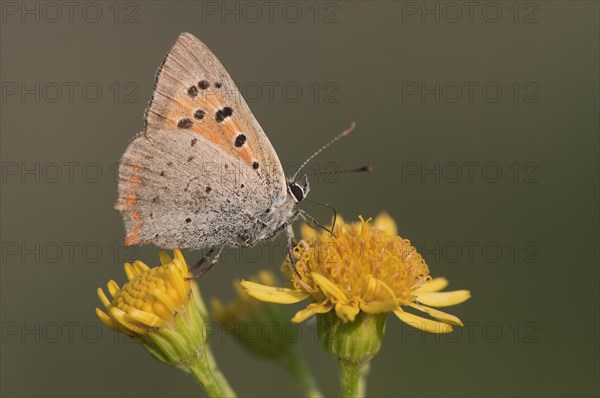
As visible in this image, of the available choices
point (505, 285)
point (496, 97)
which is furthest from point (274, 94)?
point (505, 285)

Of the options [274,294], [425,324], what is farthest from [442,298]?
[274,294]

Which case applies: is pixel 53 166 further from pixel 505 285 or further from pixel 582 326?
pixel 582 326

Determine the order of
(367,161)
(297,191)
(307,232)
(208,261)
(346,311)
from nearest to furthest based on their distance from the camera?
1. (346,311)
2. (208,261)
3. (297,191)
4. (307,232)
5. (367,161)

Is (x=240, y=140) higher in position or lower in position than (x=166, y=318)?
higher

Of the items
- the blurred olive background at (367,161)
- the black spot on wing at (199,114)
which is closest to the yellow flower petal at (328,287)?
the black spot on wing at (199,114)

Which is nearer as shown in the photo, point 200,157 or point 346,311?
point 346,311

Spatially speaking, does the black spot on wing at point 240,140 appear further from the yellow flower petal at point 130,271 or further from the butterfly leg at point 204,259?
the yellow flower petal at point 130,271

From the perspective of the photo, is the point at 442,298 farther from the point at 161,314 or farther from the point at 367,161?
the point at 367,161

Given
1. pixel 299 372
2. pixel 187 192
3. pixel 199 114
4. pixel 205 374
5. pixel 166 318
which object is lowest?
pixel 299 372
